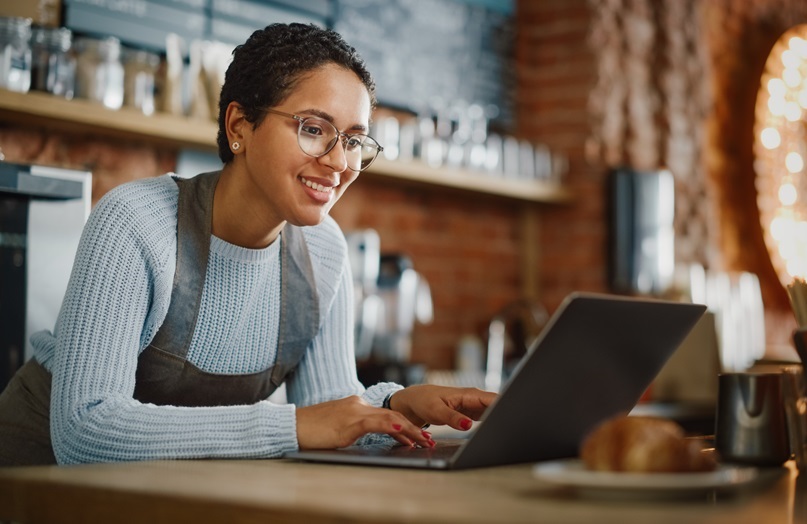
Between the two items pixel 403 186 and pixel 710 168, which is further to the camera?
pixel 710 168

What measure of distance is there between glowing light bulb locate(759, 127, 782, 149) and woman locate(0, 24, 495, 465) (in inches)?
156

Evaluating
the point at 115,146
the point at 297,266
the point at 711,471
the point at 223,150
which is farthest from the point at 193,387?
the point at 115,146

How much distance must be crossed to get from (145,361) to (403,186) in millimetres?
2443

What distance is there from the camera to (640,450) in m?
1.00

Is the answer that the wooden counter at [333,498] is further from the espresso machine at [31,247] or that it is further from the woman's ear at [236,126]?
the espresso machine at [31,247]

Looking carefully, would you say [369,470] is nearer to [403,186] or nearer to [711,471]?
[711,471]

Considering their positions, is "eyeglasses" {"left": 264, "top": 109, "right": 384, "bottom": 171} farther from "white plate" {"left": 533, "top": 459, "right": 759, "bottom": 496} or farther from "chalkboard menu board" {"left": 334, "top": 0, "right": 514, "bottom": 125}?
"chalkboard menu board" {"left": 334, "top": 0, "right": 514, "bottom": 125}

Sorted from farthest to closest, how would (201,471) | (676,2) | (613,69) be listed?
(676,2) → (613,69) → (201,471)

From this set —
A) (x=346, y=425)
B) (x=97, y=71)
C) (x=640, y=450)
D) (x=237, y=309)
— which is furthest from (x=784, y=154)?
(x=640, y=450)

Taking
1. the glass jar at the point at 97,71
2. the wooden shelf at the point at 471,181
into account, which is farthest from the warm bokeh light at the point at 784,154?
the glass jar at the point at 97,71

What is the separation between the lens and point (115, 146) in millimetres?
3105

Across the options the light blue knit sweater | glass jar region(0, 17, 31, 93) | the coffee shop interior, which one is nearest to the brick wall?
the coffee shop interior

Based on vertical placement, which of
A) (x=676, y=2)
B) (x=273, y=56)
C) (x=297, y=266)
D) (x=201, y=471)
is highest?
(x=676, y=2)

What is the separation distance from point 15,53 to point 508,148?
2076mm
